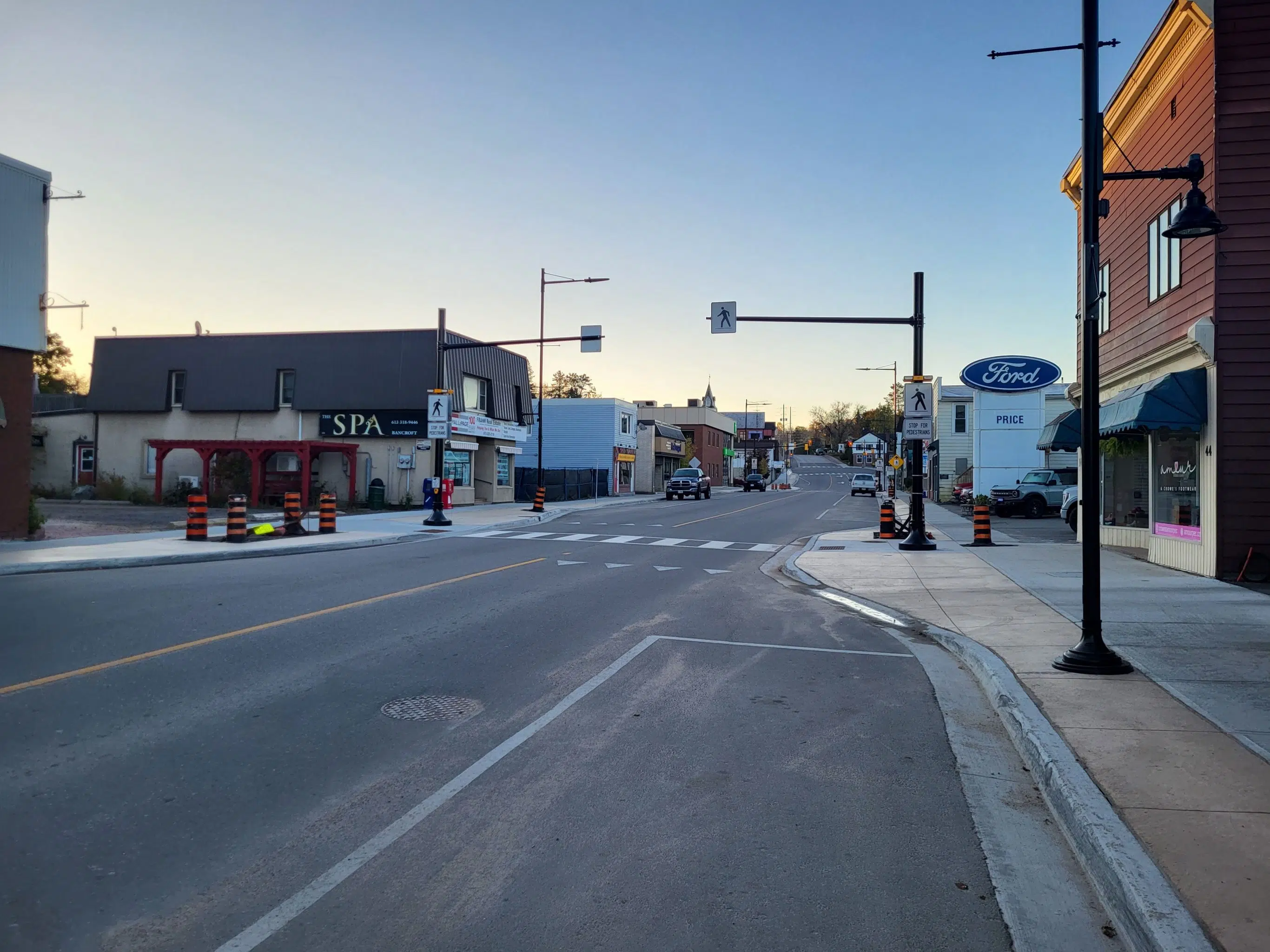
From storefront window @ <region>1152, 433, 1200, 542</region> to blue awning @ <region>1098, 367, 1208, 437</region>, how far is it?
78 centimetres

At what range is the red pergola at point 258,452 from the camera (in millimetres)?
34312

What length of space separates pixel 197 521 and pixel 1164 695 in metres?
19.0

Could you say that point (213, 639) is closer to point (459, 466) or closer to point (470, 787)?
point (470, 787)

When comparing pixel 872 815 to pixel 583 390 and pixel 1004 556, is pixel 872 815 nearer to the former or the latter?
pixel 1004 556

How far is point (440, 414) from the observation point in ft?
87.5

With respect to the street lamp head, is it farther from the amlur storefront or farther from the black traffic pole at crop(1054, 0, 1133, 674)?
the amlur storefront

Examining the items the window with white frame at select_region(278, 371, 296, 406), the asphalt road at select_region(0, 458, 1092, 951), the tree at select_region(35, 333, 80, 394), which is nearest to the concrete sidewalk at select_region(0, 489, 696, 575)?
the asphalt road at select_region(0, 458, 1092, 951)

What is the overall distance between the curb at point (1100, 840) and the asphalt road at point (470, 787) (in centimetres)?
51

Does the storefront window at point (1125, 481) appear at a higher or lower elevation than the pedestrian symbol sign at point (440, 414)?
lower

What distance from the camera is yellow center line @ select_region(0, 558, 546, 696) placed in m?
7.37

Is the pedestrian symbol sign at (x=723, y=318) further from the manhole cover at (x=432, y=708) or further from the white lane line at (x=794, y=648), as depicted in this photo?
the manhole cover at (x=432, y=708)

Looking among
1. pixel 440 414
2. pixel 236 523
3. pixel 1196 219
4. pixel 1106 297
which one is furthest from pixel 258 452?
pixel 1196 219

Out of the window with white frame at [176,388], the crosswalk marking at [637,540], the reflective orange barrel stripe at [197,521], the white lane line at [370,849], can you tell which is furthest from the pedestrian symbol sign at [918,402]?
the window with white frame at [176,388]

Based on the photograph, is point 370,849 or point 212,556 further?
point 212,556
